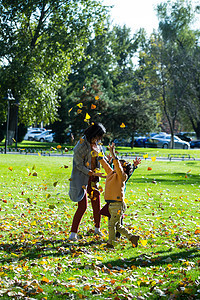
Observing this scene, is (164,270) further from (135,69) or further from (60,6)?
(135,69)

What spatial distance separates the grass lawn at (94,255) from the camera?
12.9 feet

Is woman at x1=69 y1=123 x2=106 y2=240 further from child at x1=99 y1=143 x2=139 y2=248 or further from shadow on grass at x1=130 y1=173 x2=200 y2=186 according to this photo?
shadow on grass at x1=130 y1=173 x2=200 y2=186

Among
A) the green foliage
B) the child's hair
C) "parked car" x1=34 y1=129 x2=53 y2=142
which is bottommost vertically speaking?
the child's hair

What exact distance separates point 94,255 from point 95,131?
1734 mm

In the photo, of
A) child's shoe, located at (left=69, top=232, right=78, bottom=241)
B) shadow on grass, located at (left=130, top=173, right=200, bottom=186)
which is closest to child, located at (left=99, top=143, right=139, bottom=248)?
child's shoe, located at (left=69, top=232, right=78, bottom=241)

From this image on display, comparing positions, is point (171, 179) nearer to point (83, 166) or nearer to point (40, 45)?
point (83, 166)

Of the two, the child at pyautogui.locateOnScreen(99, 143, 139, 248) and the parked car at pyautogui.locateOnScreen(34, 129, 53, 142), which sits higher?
the parked car at pyautogui.locateOnScreen(34, 129, 53, 142)

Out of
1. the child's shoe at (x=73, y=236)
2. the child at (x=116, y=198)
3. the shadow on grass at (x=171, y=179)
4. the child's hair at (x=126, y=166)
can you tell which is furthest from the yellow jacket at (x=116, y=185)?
the shadow on grass at (x=171, y=179)

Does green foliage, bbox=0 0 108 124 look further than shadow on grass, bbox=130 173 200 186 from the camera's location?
Yes

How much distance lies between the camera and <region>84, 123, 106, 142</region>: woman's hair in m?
5.71

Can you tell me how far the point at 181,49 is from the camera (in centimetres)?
4016

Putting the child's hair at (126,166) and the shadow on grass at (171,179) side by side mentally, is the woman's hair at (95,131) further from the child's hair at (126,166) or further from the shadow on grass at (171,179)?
the shadow on grass at (171,179)

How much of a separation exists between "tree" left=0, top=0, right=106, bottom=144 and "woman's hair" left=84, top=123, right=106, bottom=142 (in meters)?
21.5

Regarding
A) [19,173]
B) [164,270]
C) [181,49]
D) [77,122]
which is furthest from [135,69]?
[164,270]
